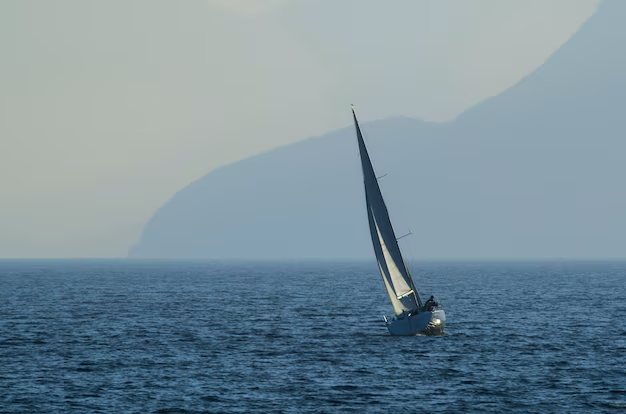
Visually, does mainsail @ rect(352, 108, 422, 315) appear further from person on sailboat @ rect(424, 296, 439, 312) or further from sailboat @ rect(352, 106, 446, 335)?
person on sailboat @ rect(424, 296, 439, 312)

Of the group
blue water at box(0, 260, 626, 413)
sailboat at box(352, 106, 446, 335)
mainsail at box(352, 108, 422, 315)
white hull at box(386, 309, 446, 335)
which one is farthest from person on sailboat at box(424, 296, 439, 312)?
blue water at box(0, 260, 626, 413)

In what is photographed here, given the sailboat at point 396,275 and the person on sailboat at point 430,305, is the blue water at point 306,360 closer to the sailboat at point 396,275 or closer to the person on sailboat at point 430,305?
the sailboat at point 396,275

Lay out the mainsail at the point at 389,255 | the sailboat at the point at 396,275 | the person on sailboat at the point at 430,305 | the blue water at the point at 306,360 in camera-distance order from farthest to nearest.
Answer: the mainsail at the point at 389,255, the sailboat at the point at 396,275, the person on sailboat at the point at 430,305, the blue water at the point at 306,360

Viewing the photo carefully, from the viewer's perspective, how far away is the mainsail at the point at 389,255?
6931 centimetres

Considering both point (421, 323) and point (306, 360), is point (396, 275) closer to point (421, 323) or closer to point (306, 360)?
point (421, 323)

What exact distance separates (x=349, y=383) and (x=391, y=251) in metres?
18.3

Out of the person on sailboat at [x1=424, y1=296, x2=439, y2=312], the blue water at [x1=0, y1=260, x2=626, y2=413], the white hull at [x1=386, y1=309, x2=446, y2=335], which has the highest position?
the person on sailboat at [x1=424, y1=296, x2=439, y2=312]

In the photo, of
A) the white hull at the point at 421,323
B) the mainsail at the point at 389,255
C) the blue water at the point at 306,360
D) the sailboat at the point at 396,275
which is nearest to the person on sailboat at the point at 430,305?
the sailboat at the point at 396,275

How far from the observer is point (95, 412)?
45.9 m

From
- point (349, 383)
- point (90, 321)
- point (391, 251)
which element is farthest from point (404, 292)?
point (90, 321)

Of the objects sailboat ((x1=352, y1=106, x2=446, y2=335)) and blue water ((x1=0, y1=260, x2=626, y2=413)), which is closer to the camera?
blue water ((x1=0, y1=260, x2=626, y2=413))

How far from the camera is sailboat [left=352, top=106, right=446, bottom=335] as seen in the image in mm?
69188

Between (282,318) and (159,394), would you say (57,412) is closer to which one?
(159,394)

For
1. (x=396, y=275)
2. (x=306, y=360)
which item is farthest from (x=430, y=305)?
(x=306, y=360)
